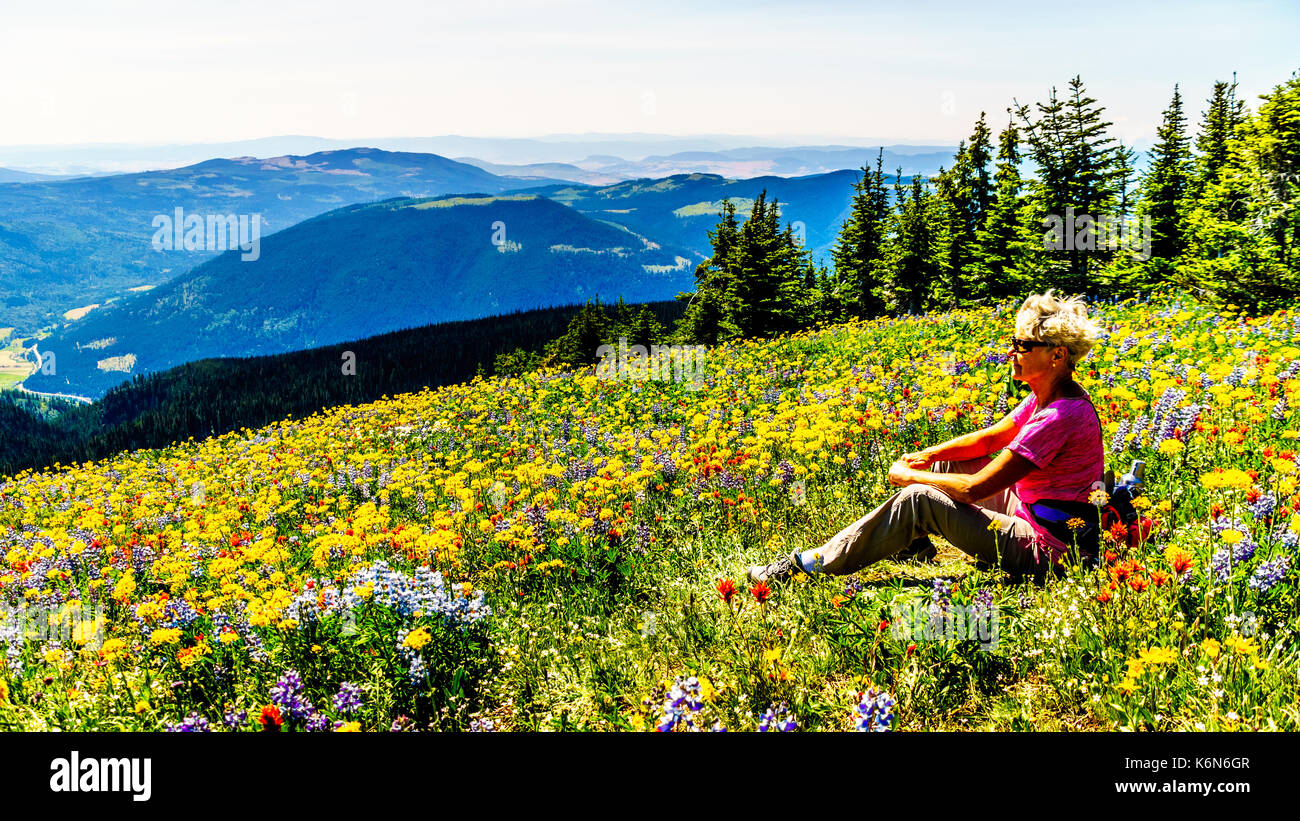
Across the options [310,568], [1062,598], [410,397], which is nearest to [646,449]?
[310,568]

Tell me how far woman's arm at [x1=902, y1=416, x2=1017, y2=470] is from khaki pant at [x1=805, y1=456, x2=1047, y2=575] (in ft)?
0.27

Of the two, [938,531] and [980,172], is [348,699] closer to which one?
[938,531]

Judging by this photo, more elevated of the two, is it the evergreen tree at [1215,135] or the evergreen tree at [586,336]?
the evergreen tree at [1215,135]

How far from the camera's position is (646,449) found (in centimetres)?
748

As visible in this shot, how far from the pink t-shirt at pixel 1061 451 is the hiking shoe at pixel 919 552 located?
64 centimetres

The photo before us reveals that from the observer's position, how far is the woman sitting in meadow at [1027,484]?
3.67 metres

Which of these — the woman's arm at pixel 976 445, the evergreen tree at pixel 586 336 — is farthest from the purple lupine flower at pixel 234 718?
the evergreen tree at pixel 586 336

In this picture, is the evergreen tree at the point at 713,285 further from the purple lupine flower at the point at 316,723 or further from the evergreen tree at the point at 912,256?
the purple lupine flower at the point at 316,723

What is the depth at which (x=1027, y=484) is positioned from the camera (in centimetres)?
394

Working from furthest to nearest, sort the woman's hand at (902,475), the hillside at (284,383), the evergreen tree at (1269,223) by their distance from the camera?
the hillside at (284,383)
the evergreen tree at (1269,223)
the woman's hand at (902,475)

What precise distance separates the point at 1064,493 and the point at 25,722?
5.57m

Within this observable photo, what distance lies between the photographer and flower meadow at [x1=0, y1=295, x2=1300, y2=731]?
2990 mm

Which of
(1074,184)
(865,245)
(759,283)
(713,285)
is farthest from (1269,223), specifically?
(713,285)
